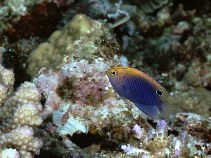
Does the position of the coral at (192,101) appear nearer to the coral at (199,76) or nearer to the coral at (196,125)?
the coral at (199,76)

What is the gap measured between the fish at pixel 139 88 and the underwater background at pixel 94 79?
0.38 feet

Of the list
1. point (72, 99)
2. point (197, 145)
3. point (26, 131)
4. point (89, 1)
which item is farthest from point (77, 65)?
point (89, 1)

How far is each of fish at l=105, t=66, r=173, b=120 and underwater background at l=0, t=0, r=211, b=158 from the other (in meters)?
0.11

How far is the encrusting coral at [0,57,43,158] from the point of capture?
2592 mm

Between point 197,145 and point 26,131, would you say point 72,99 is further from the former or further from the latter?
point 197,145

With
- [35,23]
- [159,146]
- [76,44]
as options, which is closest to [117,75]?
[159,146]

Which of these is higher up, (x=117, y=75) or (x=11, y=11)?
(x=117, y=75)

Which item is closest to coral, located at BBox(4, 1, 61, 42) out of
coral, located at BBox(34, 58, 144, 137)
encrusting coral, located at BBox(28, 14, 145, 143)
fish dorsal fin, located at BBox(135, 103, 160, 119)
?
encrusting coral, located at BBox(28, 14, 145, 143)

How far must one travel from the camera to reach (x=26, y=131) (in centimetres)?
260

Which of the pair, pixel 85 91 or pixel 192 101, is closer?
pixel 85 91

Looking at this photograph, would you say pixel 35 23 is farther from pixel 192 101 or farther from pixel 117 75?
pixel 117 75

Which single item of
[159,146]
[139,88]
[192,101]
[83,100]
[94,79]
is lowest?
[192,101]

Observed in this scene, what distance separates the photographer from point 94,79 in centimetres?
371

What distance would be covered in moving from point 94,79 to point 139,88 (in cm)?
119
